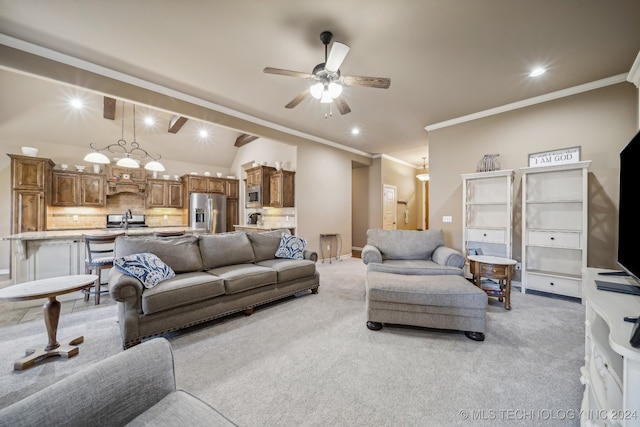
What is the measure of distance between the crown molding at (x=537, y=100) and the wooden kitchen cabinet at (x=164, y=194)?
22.8ft

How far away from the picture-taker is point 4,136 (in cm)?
509

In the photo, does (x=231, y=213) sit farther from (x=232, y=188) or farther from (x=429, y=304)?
(x=429, y=304)

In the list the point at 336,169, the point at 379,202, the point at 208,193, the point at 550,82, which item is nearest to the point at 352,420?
the point at 550,82

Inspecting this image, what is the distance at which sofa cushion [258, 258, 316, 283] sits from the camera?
318 centimetres

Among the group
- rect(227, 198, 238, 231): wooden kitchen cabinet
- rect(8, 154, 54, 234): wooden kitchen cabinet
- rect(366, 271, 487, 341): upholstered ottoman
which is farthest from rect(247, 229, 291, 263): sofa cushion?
rect(8, 154, 54, 234): wooden kitchen cabinet

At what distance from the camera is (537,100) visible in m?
3.84

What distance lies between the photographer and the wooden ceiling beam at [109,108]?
4.93m

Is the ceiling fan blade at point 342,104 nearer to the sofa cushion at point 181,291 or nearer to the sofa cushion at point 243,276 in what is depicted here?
the sofa cushion at point 243,276

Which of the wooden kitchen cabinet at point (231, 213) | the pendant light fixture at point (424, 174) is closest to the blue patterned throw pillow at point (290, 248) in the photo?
the wooden kitchen cabinet at point (231, 213)

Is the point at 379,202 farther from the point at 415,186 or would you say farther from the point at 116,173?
the point at 116,173

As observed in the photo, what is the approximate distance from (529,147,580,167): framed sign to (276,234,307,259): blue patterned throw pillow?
3.95m

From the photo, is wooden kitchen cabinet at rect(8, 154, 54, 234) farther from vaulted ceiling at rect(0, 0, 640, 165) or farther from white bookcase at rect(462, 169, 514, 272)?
white bookcase at rect(462, 169, 514, 272)

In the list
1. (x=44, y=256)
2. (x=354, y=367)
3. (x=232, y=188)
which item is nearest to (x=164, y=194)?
(x=232, y=188)

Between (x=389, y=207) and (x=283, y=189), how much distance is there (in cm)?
368
